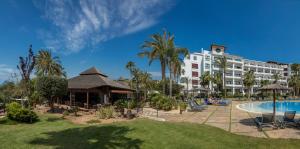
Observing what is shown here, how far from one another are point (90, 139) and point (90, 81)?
18070 mm

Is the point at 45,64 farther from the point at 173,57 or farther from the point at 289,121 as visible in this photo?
the point at 289,121

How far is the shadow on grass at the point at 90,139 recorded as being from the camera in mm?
8352

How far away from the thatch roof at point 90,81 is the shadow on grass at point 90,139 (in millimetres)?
13660

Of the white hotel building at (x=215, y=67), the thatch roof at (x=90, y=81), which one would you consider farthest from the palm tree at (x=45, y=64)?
the white hotel building at (x=215, y=67)

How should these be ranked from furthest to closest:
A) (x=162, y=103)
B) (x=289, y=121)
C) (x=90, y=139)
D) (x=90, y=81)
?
1. (x=90, y=81)
2. (x=162, y=103)
3. (x=289, y=121)
4. (x=90, y=139)

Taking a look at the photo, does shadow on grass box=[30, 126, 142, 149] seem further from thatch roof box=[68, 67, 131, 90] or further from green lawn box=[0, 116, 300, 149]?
thatch roof box=[68, 67, 131, 90]

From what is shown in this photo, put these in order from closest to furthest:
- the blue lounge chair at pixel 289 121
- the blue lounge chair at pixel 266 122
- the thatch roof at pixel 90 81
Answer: the blue lounge chair at pixel 266 122
the blue lounge chair at pixel 289 121
the thatch roof at pixel 90 81

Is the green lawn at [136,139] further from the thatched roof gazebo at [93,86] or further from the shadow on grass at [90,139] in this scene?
the thatched roof gazebo at [93,86]

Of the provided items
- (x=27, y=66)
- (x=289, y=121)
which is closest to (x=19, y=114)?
(x=27, y=66)

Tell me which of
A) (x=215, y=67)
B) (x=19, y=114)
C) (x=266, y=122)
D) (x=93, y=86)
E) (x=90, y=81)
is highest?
(x=215, y=67)

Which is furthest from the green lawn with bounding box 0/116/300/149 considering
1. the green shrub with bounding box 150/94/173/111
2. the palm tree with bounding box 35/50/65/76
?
the palm tree with bounding box 35/50/65/76

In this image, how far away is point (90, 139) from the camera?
913 centimetres

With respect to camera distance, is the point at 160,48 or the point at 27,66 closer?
the point at 27,66

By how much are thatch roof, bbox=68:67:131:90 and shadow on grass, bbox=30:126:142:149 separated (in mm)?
13660
